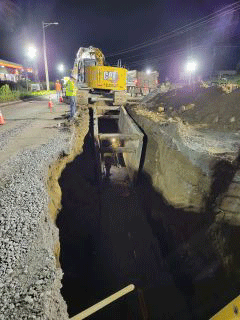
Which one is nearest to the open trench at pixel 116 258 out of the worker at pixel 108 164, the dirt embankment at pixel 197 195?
the dirt embankment at pixel 197 195

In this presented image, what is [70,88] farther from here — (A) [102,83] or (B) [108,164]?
(A) [102,83]

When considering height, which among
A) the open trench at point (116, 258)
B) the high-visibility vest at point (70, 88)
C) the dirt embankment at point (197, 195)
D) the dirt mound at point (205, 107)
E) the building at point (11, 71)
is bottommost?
the open trench at point (116, 258)

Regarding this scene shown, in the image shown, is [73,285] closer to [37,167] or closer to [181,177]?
[37,167]

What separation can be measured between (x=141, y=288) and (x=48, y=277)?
3.22 metres

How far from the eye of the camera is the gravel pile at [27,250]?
83.1 inches

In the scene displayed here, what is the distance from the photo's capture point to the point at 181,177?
5391 mm

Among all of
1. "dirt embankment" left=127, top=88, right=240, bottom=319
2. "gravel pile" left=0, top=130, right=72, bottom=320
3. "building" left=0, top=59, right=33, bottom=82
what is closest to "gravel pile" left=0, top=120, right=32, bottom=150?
"gravel pile" left=0, top=130, right=72, bottom=320

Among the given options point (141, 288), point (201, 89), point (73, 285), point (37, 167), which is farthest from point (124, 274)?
point (201, 89)

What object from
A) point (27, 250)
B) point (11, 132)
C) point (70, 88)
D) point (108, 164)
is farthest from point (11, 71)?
point (27, 250)

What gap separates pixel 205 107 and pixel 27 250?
801 cm

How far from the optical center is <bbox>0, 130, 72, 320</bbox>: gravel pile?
83.1 inches

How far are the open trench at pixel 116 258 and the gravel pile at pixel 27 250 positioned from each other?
40.4 inches

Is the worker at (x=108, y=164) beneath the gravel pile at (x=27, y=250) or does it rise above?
beneath

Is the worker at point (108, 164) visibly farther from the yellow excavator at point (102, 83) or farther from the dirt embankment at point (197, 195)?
the yellow excavator at point (102, 83)
